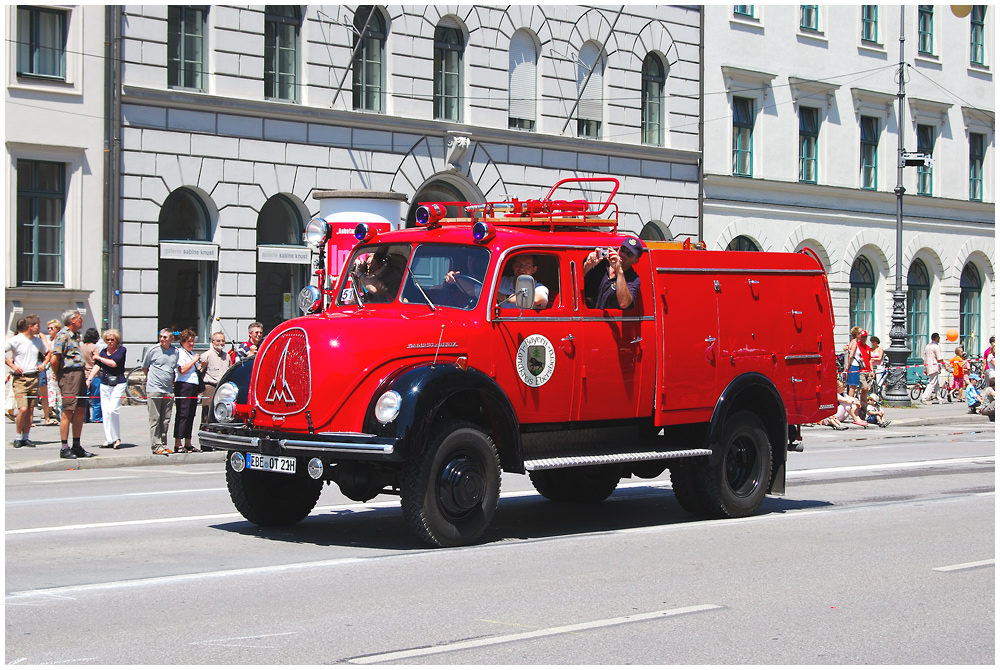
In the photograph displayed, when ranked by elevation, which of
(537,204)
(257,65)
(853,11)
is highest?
(853,11)

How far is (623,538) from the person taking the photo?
10711mm

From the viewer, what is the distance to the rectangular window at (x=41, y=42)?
80.0 ft

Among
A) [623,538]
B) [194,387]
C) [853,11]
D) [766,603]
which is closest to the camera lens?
[766,603]

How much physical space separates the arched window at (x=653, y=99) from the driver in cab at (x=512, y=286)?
80.6ft

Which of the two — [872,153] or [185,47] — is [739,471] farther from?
[872,153]

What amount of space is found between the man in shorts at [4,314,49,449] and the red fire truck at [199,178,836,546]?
8285 mm

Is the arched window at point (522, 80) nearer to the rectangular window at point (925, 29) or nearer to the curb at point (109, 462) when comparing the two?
the curb at point (109, 462)

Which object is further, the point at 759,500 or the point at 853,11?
the point at 853,11

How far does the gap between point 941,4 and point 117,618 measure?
133 feet

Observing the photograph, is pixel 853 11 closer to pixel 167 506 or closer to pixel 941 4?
pixel 941 4

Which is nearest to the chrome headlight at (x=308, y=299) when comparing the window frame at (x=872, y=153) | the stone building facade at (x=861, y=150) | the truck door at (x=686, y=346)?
the truck door at (x=686, y=346)

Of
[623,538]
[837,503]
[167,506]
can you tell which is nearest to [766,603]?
[623,538]

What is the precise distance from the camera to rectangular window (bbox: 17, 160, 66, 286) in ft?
80.7

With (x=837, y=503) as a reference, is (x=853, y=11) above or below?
above
